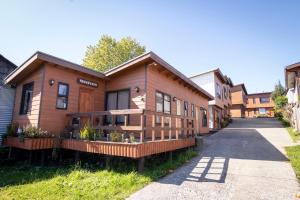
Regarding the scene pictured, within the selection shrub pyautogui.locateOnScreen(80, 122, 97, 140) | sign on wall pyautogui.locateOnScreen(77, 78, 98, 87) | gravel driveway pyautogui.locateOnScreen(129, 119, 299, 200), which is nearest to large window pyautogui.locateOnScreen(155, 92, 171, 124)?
gravel driveway pyautogui.locateOnScreen(129, 119, 299, 200)

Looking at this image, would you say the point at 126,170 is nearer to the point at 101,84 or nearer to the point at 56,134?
the point at 56,134

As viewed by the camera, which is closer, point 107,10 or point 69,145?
point 69,145

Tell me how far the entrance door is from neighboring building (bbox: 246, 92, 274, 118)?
4544 centimetres

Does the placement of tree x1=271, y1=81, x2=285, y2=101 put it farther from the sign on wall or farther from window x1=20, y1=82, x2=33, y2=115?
window x1=20, y1=82, x2=33, y2=115

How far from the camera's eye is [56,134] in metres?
8.71

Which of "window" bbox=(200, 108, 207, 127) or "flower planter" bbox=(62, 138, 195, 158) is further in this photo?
"window" bbox=(200, 108, 207, 127)

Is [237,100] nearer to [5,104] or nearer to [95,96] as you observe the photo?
[95,96]

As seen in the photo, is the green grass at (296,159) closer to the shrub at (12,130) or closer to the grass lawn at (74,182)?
the grass lawn at (74,182)

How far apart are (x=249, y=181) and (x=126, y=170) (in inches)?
152

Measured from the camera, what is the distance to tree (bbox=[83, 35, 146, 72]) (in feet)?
95.3

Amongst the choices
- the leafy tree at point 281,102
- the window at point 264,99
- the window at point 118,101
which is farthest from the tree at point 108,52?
the window at point 264,99

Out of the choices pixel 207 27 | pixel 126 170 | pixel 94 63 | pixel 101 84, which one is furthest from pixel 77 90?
pixel 94 63

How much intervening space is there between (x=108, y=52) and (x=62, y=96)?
848 inches

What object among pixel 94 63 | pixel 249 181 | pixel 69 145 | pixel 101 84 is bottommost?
pixel 249 181
